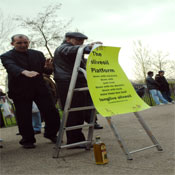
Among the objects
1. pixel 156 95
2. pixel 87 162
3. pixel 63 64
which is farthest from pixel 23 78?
pixel 156 95

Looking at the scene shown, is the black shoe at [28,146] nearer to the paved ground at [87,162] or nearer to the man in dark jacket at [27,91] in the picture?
the man in dark jacket at [27,91]

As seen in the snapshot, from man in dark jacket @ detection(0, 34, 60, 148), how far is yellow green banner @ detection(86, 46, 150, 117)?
4.56 feet

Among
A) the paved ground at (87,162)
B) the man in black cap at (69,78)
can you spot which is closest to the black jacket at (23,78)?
the man in black cap at (69,78)

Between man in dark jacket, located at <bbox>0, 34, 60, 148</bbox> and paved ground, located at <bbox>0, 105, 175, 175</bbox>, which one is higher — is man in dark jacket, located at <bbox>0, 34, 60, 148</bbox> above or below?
above

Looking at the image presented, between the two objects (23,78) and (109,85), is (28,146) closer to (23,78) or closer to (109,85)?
(23,78)

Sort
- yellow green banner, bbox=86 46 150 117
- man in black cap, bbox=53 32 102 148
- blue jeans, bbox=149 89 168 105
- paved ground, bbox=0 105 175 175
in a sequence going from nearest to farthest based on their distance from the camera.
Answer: paved ground, bbox=0 105 175 175 < yellow green banner, bbox=86 46 150 117 < man in black cap, bbox=53 32 102 148 < blue jeans, bbox=149 89 168 105

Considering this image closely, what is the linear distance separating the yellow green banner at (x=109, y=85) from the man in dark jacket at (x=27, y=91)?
1391 mm

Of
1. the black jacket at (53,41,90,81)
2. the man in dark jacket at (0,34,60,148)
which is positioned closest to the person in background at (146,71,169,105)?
the man in dark jacket at (0,34,60,148)

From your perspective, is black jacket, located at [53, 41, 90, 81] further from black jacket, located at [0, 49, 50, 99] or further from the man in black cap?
black jacket, located at [0, 49, 50, 99]

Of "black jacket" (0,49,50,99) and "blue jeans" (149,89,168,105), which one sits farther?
"blue jeans" (149,89,168,105)

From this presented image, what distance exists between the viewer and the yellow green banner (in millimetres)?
3482

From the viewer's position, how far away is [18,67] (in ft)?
15.0

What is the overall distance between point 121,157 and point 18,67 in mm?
1932

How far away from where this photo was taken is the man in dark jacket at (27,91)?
4.86 meters
